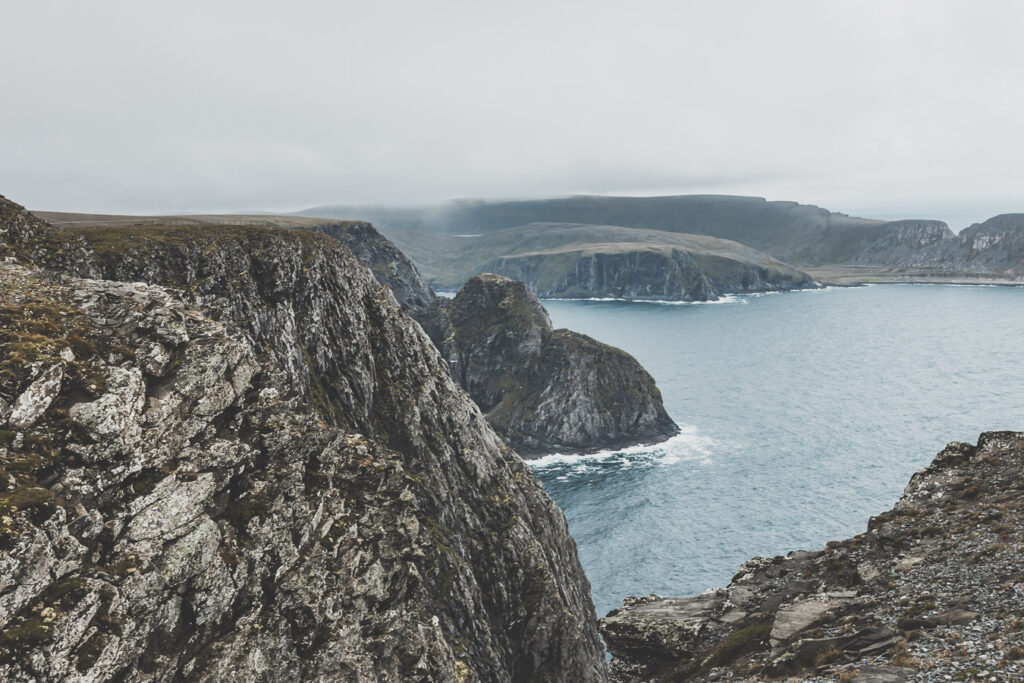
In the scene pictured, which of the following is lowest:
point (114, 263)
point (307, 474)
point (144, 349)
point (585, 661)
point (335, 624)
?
point (585, 661)

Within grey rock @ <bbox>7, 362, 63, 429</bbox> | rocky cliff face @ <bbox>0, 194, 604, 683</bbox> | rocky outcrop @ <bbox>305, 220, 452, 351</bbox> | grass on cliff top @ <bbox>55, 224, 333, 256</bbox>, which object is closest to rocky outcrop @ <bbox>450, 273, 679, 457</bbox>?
rocky outcrop @ <bbox>305, 220, 452, 351</bbox>

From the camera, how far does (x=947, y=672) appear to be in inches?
866

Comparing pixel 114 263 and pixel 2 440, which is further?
pixel 114 263

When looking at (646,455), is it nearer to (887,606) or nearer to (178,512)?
(887,606)

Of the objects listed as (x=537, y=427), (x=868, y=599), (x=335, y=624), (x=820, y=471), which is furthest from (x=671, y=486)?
(x=335, y=624)

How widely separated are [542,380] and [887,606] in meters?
126

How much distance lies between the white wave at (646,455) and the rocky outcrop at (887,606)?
83.4m

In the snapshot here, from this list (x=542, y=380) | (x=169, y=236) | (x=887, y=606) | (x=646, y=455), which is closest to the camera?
(x=887, y=606)

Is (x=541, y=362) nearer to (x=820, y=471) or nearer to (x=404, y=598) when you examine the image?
(x=820, y=471)

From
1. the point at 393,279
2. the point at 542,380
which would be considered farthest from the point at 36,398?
the point at 393,279

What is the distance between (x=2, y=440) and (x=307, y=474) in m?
11.4

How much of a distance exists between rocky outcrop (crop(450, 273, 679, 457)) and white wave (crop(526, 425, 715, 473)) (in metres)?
3.49

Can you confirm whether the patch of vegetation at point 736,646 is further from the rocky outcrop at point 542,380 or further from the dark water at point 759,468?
the rocky outcrop at point 542,380

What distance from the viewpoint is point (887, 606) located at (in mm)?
31172
